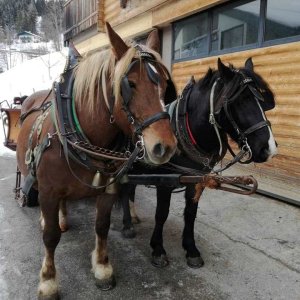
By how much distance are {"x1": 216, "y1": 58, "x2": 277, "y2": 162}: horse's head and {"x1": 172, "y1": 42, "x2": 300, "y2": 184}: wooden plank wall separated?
2.27 meters

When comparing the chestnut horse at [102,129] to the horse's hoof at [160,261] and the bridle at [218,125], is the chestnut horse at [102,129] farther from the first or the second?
the bridle at [218,125]

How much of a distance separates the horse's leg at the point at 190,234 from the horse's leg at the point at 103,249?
2.57 ft

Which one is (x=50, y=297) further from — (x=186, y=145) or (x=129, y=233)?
(x=186, y=145)

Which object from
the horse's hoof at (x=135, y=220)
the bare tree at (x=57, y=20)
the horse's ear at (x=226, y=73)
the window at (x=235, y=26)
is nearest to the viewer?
the horse's ear at (x=226, y=73)

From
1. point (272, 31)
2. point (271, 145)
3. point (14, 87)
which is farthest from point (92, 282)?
point (14, 87)

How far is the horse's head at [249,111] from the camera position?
93.7 inches

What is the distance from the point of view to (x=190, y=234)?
10.4 feet

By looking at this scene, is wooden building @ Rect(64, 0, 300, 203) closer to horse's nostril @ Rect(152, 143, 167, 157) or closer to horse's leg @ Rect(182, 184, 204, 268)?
horse's leg @ Rect(182, 184, 204, 268)

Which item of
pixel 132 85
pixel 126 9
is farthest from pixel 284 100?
pixel 126 9

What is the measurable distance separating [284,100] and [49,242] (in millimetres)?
3822

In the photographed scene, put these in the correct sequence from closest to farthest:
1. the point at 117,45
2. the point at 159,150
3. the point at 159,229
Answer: the point at 159,150 < the point at 117,45 < the point at 159,229

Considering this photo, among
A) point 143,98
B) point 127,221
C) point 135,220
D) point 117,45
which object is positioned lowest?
point 135,220

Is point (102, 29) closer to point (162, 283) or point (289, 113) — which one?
point (289, 113)

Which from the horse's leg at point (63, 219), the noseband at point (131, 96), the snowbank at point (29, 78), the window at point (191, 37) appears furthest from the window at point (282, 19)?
the snowbank at point (29, 78)
